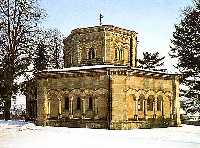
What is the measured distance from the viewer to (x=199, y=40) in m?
37.9

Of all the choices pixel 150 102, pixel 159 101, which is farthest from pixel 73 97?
pixel 159 101

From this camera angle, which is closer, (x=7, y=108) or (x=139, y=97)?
(x=139, y=97)

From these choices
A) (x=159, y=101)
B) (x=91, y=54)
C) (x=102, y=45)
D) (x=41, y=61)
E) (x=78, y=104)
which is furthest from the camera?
(x=41, y=61)

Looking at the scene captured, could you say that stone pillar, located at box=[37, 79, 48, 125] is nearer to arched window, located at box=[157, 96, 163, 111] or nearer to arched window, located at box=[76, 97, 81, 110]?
arched window, located at box=[76, 97, 81, 110]

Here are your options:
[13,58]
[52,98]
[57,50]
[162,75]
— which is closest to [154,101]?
[162,75]

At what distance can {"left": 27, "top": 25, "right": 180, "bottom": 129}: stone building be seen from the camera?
2482cm

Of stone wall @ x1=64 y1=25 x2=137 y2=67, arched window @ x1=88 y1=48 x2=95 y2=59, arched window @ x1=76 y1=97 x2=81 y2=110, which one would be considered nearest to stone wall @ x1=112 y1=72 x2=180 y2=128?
arched window @ x1=76 y1=97 x2=81 y2=110

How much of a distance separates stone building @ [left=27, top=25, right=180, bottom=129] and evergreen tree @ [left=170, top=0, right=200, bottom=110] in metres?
10.8

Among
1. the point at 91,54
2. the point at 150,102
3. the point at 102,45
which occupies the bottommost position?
the point at 150,102

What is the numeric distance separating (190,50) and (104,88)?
17.3 meters

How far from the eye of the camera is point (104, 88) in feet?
81.8

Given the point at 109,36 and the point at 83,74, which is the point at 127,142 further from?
the point at 109,36

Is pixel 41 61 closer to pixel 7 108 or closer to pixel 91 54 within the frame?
pixel 7 108

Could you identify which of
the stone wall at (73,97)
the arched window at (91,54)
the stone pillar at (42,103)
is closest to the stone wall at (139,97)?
the stone wall at (73,97)
